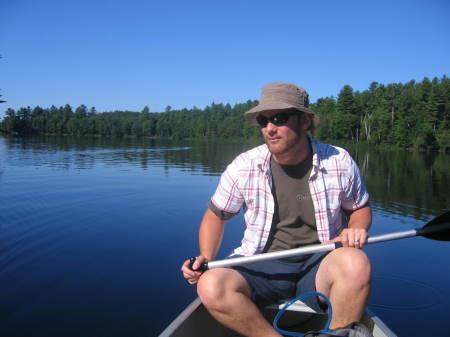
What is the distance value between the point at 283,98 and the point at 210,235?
1186 mm

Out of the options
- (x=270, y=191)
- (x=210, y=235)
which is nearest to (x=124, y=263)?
(x=210, y=235)

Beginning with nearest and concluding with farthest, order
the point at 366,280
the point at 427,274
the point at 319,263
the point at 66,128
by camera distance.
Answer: the point at 366,280 → the point at 319,263 → the point at 427,274 → the point at 66,128

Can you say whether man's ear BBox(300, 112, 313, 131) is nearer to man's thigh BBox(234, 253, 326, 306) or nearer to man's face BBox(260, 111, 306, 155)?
man's face BBox(260, 111, 306, 155)

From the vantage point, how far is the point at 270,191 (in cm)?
268

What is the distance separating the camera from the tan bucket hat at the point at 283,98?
2510 mm

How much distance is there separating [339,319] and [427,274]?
16.2 ft

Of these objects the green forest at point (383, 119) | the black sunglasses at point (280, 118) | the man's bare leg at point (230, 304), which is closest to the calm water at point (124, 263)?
the man's bare leg at point (230, 304)

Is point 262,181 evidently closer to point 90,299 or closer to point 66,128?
point 90,299

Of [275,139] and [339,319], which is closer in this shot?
[339,319]

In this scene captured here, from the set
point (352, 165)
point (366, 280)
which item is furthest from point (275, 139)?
point (366, 280)

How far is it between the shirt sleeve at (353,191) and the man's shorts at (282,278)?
460mm

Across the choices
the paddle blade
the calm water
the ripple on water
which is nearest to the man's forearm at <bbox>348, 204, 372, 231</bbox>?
the paddle blade

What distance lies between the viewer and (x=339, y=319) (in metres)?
2.21

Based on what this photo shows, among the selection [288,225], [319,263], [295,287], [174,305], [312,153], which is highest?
[312,153]
